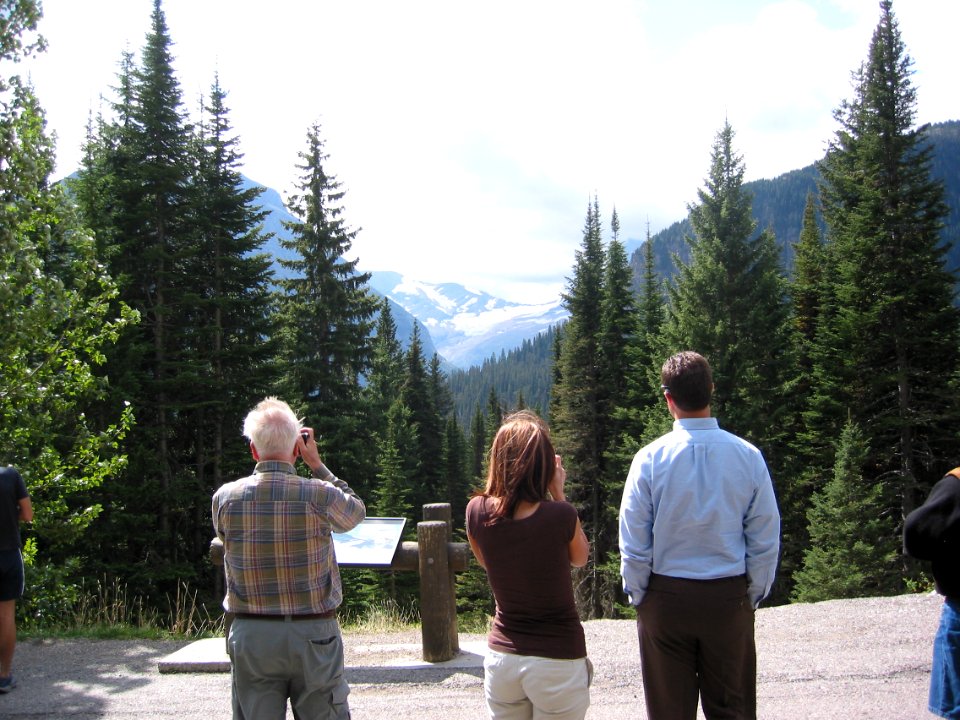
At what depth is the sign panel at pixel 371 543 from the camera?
203 inches

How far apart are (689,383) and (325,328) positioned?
961 inches

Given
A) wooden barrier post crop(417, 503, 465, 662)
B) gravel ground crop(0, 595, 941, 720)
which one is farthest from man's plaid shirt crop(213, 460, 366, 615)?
wooden barrier post crop(417, 503, 465, 662)

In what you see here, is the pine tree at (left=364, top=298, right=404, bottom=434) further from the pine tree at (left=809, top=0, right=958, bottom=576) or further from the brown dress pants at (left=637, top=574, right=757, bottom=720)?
the brown dress pants at (left=637, top=574, right=757, bottom=720)

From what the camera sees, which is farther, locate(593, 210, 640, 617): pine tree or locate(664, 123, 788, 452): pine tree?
locate(593, 210, 640, 617): pine tree

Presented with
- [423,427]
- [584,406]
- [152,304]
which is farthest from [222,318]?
[423,427]

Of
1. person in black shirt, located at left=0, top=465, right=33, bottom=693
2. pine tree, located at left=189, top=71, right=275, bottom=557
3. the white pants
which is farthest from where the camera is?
pine tree, located at left=189, top=71, right=275, bottom=557

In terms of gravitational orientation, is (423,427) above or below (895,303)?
below

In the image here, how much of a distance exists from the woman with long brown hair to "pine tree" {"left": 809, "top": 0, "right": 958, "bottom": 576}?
72.7 feet

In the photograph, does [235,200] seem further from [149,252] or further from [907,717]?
[907,717]

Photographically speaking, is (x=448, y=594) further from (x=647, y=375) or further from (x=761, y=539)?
(x=647, y=375)

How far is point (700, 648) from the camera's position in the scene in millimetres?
3117

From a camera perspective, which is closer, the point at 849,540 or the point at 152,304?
the point at 849,540

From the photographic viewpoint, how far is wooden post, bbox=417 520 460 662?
5750 millimetres

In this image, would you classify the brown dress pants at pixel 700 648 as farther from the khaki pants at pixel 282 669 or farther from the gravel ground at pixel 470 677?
the gravel ground at pixel 470 677
